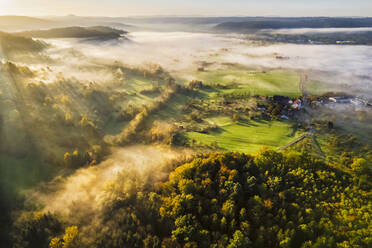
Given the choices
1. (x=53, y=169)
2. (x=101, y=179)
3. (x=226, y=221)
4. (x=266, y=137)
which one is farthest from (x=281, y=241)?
(x=53, y=169)

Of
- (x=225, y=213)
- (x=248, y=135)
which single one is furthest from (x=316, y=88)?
(x=225, y=213)

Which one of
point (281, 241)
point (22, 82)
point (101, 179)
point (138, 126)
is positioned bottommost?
point (281, 241)

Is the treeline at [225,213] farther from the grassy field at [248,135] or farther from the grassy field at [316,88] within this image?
the grassy field at [316,88]

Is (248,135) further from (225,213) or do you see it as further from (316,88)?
(316,88)

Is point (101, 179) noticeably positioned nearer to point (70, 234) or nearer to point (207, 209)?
point (70, 234)

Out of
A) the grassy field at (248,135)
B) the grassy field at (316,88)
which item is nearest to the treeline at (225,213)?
the grassy field at (248,135)

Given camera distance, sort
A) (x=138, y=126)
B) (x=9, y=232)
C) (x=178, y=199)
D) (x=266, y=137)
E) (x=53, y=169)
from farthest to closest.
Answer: (x=138, y=126) < (x=266, y=137) < (x=53, y=169) < (x=178, y=199) < (x=9, y=232)

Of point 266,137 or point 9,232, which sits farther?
point 266,137
